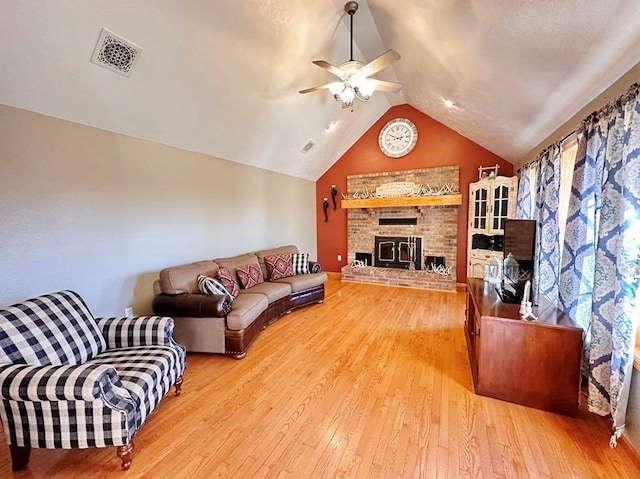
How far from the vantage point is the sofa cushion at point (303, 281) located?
4.11m

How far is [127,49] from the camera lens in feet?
7.46

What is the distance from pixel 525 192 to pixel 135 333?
16.1ft

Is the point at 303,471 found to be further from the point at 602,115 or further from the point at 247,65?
the point at 247,65

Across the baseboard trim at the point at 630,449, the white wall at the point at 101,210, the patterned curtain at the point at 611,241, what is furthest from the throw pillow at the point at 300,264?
the baseboard trim at the point at 630,449

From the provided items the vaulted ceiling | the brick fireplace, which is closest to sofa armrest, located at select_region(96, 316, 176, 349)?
the vaulted ceiling

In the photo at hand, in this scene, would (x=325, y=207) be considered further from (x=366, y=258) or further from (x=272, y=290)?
(x=272, y=290)

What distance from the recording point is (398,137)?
19.0 ft

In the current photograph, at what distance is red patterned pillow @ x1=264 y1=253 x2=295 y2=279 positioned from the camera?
14.2ft

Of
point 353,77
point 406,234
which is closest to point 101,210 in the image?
point 353,77

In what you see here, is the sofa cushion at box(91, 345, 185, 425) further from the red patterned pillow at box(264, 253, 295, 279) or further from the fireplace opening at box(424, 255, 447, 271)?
the fireplace opening at box(424, 255, 447, 271)

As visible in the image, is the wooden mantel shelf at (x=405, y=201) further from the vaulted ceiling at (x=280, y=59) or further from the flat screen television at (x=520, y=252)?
the flat screen television at (x=520, y=252)

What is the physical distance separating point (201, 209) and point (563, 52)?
396cm

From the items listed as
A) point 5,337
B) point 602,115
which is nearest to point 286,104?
point 602,115

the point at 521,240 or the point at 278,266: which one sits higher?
the point at 521,240
